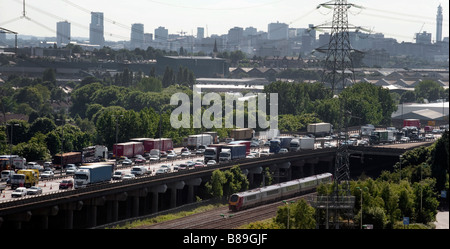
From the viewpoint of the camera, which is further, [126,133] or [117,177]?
[126,133]

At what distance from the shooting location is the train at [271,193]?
223 ft

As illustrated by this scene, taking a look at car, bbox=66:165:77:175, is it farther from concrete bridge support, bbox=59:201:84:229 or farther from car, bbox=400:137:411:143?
car, bbox=400:137:411:143

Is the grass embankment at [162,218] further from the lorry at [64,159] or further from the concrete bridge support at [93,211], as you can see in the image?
the lorry at [64,159]

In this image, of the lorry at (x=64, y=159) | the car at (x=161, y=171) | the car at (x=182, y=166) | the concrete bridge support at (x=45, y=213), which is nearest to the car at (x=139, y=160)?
the car at (x=182, y=166)

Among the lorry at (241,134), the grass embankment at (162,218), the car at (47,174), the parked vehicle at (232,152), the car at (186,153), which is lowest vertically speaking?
the grass embankment at (162,218)

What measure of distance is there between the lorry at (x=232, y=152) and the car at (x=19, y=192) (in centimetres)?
2821

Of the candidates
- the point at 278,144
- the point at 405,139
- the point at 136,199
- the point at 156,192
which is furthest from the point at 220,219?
the point at 405,139

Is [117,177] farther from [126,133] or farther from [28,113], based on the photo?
[28,113]

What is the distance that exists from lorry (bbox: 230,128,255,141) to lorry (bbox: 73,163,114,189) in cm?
4275

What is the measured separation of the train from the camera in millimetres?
68000

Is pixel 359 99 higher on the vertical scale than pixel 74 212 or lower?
higher

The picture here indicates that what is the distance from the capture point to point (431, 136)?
11419cm
